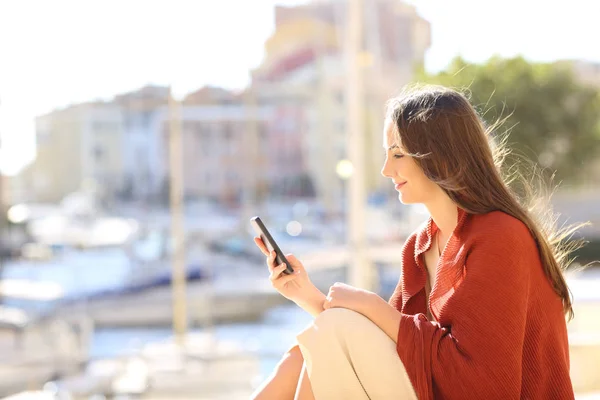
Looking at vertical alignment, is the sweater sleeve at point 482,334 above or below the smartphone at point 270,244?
below

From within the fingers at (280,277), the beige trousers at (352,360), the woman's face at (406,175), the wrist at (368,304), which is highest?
the woman's face at (406,175)

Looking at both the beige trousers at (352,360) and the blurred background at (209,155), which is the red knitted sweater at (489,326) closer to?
the beige trousers at (352,360)

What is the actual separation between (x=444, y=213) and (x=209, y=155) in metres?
13.0

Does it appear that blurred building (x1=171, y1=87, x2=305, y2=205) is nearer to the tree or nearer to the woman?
the tree

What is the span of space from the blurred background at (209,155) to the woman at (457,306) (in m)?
3.97

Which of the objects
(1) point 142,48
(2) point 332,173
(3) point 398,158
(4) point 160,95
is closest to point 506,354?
(3) point 398,158

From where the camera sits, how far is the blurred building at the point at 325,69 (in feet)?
40.4

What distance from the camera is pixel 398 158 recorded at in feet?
3.76

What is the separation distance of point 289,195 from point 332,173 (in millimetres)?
1017

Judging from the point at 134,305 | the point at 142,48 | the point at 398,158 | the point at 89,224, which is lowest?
the point at 134,305

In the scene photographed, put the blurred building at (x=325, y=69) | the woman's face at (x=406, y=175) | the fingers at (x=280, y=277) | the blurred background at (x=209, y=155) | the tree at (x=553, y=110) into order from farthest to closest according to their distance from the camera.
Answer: the blurred building at (x=325, y=69) → the tree at (x=553, y=110) → the blurred background at (x=209, y=155) → the fingers at (x=280, y=277) → the woman's face at (x=406, y=175)

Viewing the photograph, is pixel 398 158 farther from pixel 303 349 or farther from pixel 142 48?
pixel 142 48

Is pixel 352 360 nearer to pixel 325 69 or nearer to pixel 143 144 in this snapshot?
pixel 325 69

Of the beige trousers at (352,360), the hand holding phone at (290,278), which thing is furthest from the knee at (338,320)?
the hand holding phone at (290,278)
